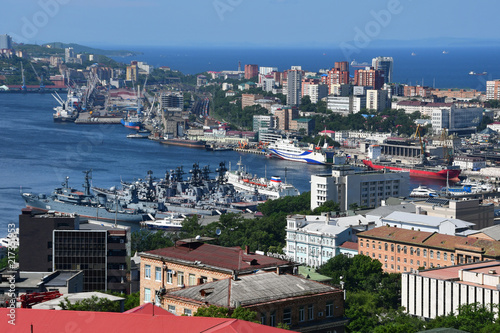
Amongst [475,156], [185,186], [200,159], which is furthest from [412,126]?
[185,186]

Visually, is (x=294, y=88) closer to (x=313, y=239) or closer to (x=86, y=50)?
(x=313, y=239)

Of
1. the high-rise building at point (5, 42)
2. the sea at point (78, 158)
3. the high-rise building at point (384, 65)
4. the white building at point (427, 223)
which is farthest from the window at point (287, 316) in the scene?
the high-rise building at point (5, 42)

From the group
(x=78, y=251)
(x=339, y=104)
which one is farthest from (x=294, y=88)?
(x=78, y=251)

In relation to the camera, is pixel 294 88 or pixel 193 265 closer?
pixel 193 265

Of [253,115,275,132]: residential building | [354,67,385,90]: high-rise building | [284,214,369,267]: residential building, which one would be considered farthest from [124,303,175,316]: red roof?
[354,67,385,90]: high-rise building

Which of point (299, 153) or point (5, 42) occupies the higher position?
point (5, 42)

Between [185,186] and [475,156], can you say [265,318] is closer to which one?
[185,186]
